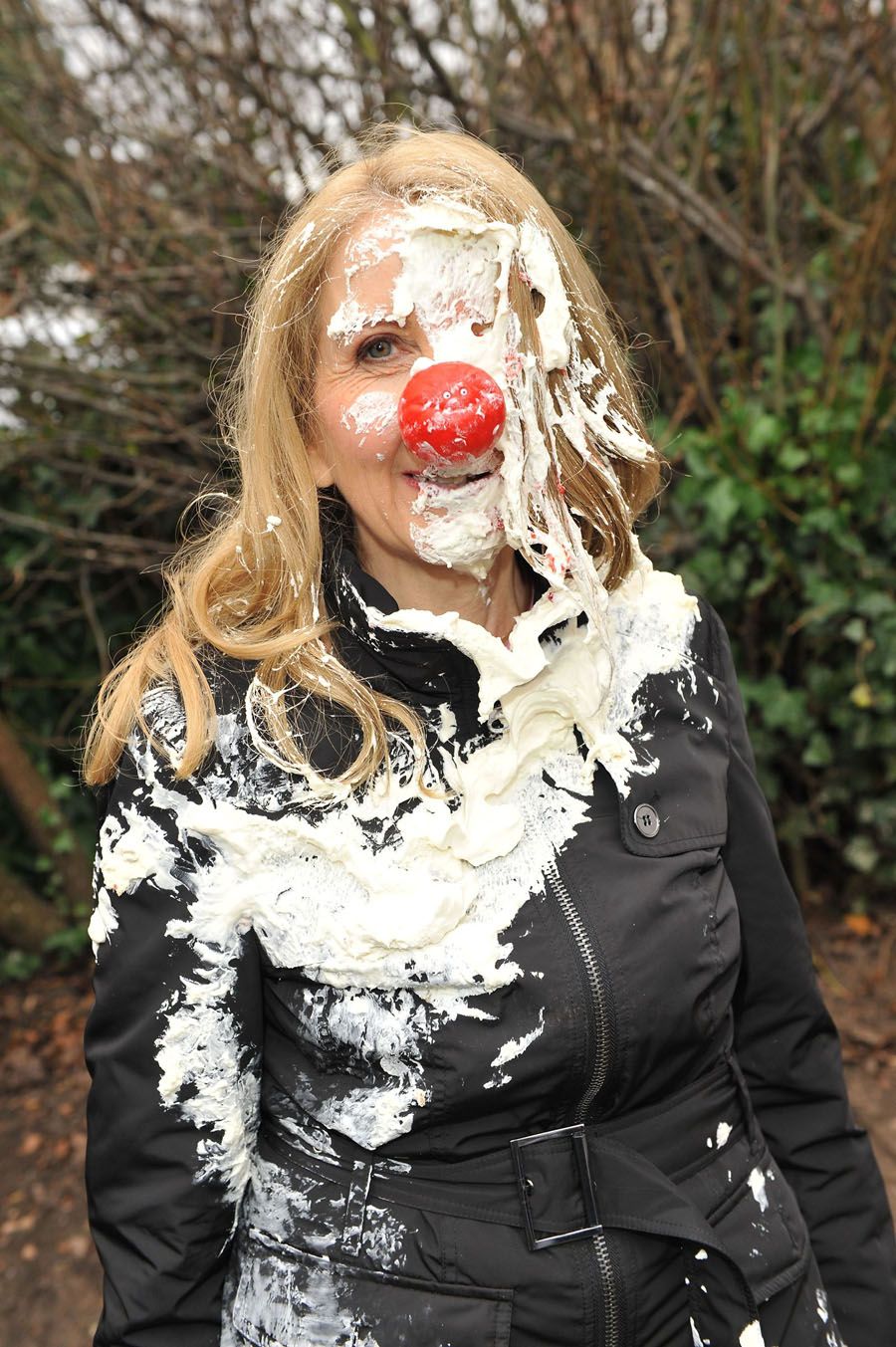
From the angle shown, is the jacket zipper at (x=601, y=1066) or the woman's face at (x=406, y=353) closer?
the jacket zipper at (x=601, y=1066)

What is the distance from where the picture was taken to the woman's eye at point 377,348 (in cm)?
141

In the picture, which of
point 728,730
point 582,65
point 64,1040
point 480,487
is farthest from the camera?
point 64,1040

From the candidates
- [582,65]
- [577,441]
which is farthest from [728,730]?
[582,65]

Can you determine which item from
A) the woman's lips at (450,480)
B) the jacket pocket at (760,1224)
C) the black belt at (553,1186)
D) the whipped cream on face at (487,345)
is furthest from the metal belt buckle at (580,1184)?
the woman's lips at (450,480)

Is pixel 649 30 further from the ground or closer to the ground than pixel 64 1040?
further from the ground

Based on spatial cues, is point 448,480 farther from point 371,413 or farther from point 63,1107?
point 63,1107

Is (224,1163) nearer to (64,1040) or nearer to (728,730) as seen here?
(728,730)

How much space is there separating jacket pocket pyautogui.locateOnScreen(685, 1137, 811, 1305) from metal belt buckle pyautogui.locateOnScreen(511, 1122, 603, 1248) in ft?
0.50

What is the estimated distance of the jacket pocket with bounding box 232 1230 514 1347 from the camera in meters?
1.20

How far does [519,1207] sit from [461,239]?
1.17 meters

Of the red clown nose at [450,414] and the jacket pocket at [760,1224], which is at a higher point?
the red clown nose at [450,414]

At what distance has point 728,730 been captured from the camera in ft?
5.14

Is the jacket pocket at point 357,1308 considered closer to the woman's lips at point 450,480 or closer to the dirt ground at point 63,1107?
the woman's lips at point 450,480

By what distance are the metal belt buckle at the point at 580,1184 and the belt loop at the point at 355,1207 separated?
173 mm
